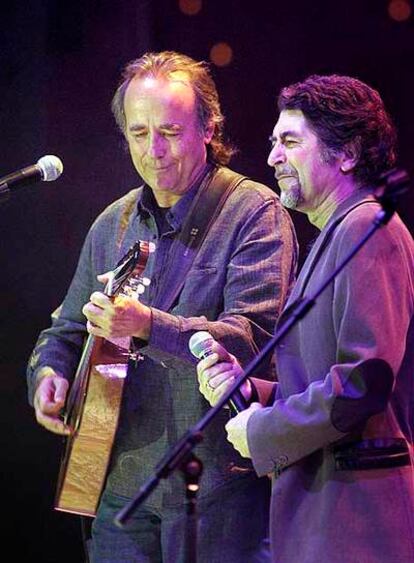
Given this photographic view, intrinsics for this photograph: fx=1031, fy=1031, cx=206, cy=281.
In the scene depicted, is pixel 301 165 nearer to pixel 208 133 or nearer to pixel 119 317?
pixel 119 317

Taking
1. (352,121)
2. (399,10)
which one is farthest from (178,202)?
(399,10)

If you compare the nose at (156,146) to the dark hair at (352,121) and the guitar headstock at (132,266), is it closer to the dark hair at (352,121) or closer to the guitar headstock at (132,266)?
the guitar headstock at (132,266)

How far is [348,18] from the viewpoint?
3.95 meters

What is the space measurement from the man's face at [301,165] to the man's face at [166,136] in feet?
2.22

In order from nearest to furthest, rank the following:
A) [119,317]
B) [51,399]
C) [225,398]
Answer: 1. [225,398]
2. [119,317]
3. [51,399]

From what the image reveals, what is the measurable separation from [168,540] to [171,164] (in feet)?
4.07

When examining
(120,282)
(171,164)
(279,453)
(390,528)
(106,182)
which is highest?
(106,182)

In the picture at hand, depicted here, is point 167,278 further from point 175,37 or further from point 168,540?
point 175,37

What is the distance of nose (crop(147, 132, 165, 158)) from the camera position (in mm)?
3486

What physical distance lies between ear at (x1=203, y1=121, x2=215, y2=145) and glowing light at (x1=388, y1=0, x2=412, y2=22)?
85cm

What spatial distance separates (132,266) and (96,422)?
513mm

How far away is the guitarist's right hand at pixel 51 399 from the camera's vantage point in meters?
3.37

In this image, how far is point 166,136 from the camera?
3.52 meters

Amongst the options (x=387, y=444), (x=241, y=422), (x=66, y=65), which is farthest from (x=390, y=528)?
(x=66, y=65)
